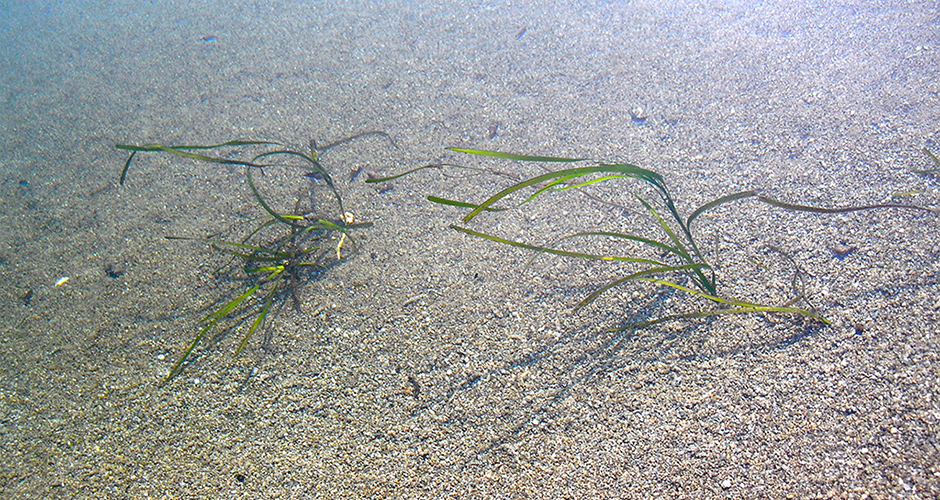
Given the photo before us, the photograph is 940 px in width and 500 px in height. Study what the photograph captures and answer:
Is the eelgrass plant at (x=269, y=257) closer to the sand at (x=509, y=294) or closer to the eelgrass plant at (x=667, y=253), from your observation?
the sand at (x=509, y=294)

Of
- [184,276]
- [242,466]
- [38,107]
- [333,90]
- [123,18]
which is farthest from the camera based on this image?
[123,18]

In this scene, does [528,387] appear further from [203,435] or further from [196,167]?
[196,167]

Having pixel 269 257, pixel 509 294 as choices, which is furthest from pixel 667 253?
pixel 269 257

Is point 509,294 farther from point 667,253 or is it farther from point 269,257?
point 269,257

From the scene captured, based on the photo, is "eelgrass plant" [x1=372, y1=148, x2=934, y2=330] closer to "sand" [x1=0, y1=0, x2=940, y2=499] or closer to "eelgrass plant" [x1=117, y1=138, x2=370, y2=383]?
"sand" [x1=0, y1=0, x2=940, y2=499]

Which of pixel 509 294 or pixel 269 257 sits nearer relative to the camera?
pixel 509 294

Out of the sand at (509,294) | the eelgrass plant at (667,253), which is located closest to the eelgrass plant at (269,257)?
the sand at (509,294)

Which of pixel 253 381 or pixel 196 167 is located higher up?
pixel 196 167

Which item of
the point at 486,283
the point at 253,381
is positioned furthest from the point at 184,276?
the point at 486,283
